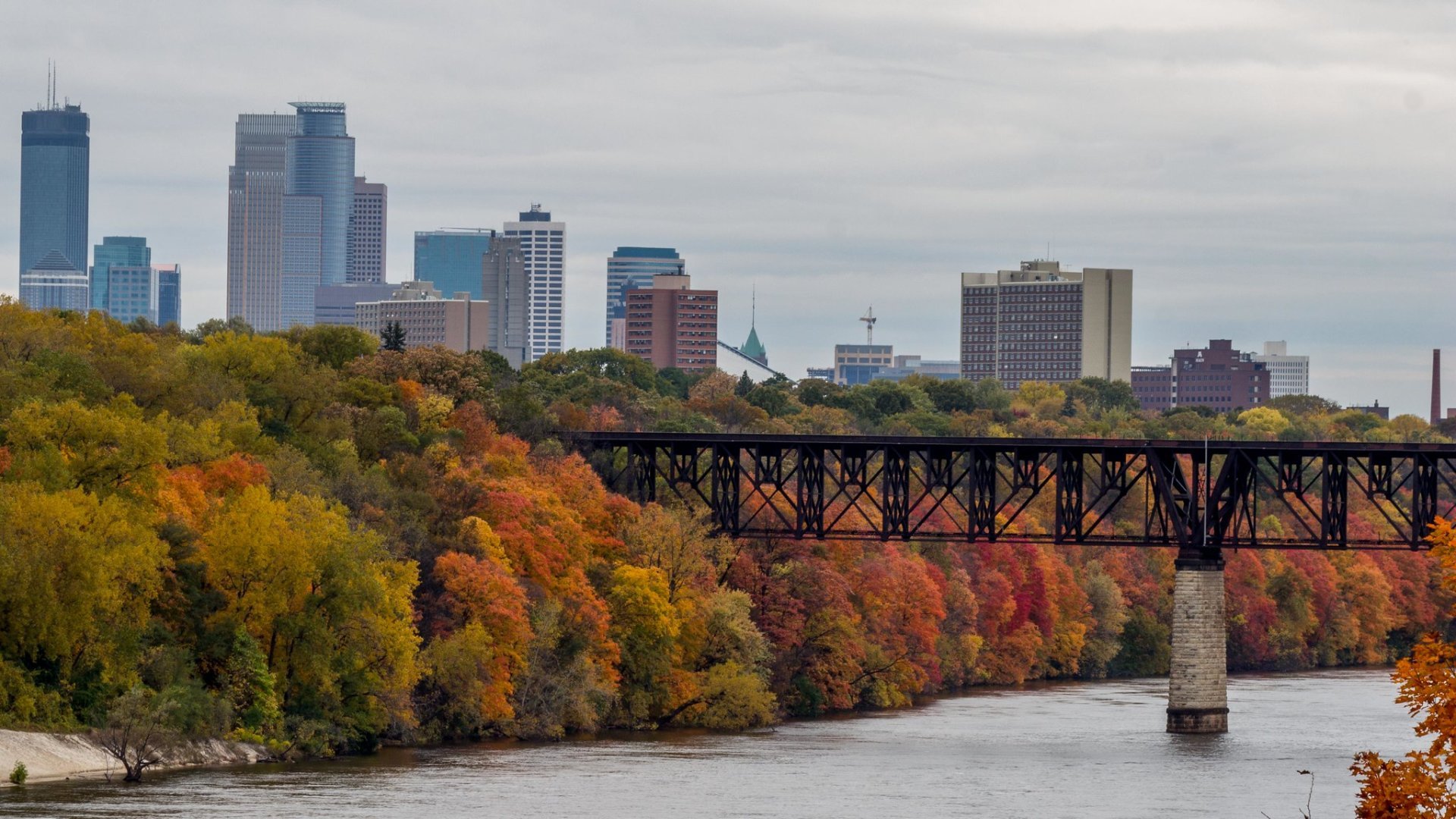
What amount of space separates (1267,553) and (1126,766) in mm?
83784

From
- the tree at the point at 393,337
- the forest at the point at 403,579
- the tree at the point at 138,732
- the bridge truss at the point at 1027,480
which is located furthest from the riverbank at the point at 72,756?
the tree at the point at 393,337

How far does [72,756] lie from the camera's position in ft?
257

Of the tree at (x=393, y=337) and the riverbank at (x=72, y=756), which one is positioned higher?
the tree at (x=393, y=337)

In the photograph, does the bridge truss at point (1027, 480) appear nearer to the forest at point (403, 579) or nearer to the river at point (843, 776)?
the forest at point (403, 579)

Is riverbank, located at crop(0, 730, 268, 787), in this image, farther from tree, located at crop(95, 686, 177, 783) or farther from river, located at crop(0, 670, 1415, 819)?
river, located at crop(0, 670, 1415, 819)

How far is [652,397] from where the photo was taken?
183625 mm

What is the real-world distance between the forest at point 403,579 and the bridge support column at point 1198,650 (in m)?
18.2

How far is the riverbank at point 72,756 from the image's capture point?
248ft

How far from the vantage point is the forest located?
273 ft

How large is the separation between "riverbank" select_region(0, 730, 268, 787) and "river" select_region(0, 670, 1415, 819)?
4.49ft

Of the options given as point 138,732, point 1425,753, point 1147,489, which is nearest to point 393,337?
point 1147,489

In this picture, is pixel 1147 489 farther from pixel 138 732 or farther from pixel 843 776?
pixel 138 732

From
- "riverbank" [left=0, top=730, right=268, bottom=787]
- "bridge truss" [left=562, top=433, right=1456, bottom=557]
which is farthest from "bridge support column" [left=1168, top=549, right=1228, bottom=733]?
"riverbank" [left=0, top=730, right=268, bottom=787]

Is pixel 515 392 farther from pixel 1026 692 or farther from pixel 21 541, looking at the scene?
pixel 21 541
